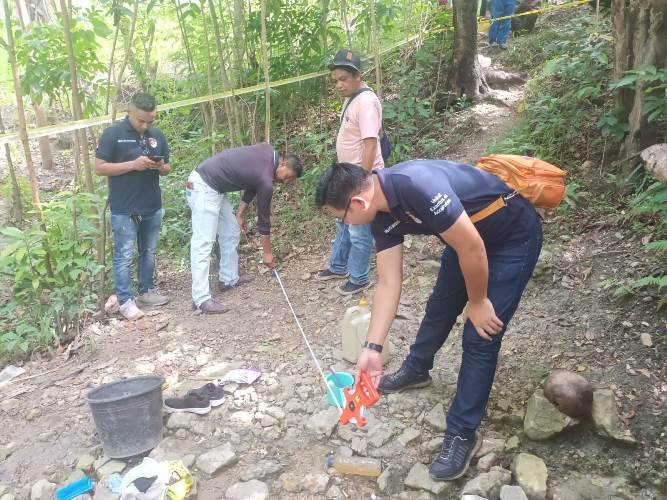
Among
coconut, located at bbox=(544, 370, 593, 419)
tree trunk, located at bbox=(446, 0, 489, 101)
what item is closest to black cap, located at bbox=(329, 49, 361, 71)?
coconut, located at bbox=(544, 370, 593, 419)

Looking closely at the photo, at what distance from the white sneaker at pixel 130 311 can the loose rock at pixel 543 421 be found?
11.2 ft

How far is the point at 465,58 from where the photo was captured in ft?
23.2

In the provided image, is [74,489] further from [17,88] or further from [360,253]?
[17,88]

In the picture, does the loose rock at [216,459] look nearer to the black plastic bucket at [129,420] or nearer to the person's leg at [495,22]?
the black plastic bucket at [129,420]

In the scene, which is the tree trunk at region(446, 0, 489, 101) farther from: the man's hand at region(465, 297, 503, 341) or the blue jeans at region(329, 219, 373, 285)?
the man's hand at region(465, 297, 503, 341)

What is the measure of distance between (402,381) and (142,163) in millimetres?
2839

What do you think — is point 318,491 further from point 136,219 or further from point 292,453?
point 136,219

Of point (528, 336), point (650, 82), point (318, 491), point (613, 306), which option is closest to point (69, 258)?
point (318, 491)

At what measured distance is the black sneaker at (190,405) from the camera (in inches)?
128

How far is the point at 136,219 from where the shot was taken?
4.75 m

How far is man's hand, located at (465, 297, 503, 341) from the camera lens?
230 centimetres

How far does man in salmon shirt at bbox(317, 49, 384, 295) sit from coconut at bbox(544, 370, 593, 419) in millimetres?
1681

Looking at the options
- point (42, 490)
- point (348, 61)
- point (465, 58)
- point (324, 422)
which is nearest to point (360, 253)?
point (348, 61)

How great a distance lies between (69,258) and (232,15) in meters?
3.98
